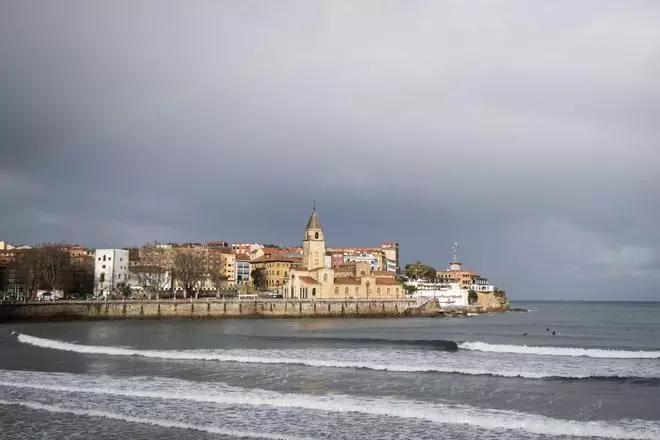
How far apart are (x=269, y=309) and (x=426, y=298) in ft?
101

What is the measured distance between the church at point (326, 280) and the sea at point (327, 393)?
61.1m

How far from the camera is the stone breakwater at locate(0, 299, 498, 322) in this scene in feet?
265

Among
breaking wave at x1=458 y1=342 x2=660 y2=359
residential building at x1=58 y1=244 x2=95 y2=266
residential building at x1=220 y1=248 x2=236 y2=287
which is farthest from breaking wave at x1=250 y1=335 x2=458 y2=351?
residential building at x1=220 y1=248 x2=236 y2=287

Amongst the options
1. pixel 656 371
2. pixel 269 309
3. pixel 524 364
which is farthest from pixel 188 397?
pixel 269 309

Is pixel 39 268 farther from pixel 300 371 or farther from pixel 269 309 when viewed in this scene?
pixel 300 371

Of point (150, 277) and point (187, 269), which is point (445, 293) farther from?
point (150, 277)

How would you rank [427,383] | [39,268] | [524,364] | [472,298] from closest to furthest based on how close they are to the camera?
[427,383], [524,364], [39,268], [472,298]

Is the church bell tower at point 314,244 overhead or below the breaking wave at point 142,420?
overhead

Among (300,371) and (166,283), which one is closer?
(300,371)

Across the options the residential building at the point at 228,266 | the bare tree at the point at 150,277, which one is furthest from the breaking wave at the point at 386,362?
the residential building at the point at 228,266

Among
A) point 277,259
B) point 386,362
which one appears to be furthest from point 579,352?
point 277,259

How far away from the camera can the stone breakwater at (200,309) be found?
265 feet

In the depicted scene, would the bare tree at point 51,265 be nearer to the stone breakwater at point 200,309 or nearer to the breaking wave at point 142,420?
the stone breakwater at point 200,309

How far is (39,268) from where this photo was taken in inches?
3959
